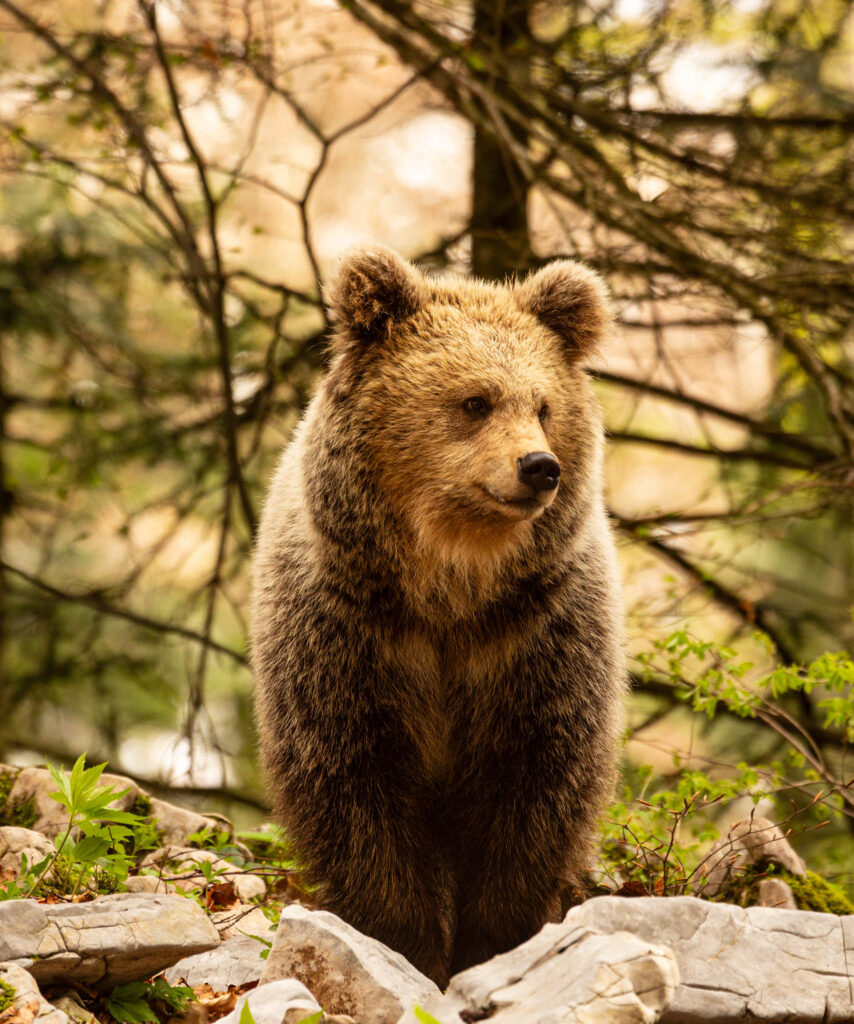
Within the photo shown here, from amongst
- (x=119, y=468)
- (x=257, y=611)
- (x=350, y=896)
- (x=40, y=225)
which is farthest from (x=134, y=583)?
(x=350, y=896)

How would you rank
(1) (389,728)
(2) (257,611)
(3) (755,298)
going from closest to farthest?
(1) (389,728), (2) (257,611), (3) (755,298)

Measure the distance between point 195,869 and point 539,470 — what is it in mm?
2523

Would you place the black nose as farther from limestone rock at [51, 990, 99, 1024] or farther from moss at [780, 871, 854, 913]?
moss at [780, 871, 854, 913]

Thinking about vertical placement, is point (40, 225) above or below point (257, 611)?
above

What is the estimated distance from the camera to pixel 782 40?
807cm

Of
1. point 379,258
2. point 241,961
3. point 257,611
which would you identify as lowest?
point 241,961

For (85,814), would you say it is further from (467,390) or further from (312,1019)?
(467,390)

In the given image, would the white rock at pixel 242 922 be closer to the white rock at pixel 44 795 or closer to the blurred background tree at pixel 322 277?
the white rock at pixel 44 795

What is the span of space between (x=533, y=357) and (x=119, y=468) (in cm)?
524

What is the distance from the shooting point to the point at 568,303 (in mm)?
4723

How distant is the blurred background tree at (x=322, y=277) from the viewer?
7.22m

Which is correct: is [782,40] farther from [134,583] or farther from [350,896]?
[350,896]

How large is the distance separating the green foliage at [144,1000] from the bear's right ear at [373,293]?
251cm

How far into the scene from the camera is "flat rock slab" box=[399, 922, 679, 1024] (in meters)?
2.59
